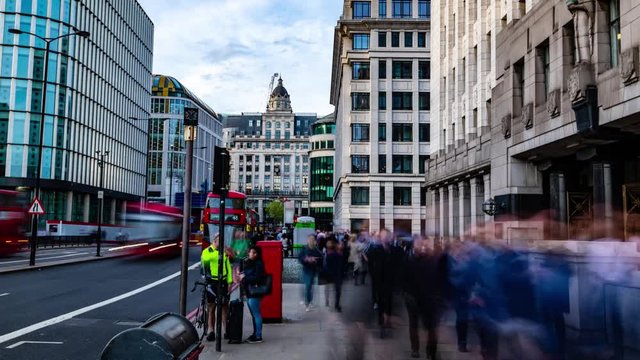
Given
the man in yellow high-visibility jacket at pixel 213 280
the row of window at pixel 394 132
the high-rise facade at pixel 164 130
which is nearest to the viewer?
the man in yellow high-visibility jacket at pixel 213 280

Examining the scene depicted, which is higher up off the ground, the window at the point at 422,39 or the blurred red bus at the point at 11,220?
the window at the point at 422,39

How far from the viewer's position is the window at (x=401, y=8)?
6625cm

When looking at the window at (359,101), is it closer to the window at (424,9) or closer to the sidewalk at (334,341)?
the window at (424,9)

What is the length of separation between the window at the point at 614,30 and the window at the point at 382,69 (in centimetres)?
5015

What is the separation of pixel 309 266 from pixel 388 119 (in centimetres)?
5119

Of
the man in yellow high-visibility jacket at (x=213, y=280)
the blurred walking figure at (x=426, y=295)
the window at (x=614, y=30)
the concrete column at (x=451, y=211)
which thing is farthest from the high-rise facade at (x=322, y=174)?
the blurred walking figure at (x=426, y=295)

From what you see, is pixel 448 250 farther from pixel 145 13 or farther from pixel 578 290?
pixel 145 13

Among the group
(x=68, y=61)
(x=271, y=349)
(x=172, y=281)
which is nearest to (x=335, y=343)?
(x=271, y=349)

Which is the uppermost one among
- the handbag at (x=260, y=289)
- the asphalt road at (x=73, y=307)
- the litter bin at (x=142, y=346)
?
the litter bin at (x=142, y=346)

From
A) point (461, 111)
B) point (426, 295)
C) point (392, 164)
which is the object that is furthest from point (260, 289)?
point (392, 164)

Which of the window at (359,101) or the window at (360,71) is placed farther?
the window at (360,71)

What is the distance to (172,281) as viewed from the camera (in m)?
22.1

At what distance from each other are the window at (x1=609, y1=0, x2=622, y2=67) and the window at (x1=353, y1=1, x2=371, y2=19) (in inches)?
2060

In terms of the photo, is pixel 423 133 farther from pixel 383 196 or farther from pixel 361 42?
pixel 361 42
